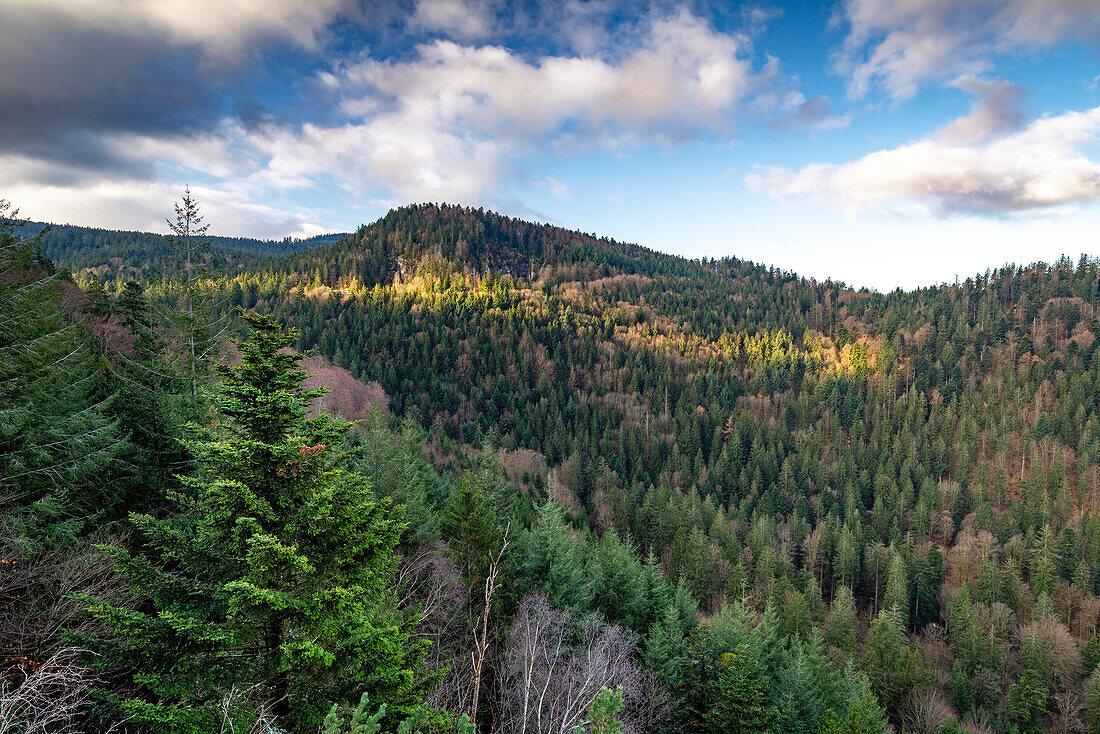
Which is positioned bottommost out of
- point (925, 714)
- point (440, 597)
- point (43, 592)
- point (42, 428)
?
point (925, 714)

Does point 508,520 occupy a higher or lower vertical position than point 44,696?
lower

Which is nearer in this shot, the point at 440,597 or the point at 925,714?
the point at 440,597

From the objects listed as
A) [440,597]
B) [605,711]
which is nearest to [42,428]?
[440,597]

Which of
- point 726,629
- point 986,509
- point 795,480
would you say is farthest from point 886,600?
point 726,629

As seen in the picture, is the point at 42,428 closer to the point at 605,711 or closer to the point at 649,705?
the point at 605,711

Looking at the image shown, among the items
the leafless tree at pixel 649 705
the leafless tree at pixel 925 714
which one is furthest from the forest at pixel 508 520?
the leafless tree at pixel 925 714

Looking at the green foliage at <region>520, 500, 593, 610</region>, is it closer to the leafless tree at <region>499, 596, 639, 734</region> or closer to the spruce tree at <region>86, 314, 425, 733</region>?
the leafless tree at <region>499, 596, 639, 734</region>

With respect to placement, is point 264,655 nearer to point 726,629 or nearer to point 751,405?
point 726,629

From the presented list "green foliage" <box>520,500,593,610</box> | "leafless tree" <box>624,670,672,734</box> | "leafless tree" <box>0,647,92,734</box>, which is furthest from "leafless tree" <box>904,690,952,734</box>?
"leafless tree" <box>0,647,92,734</box>
